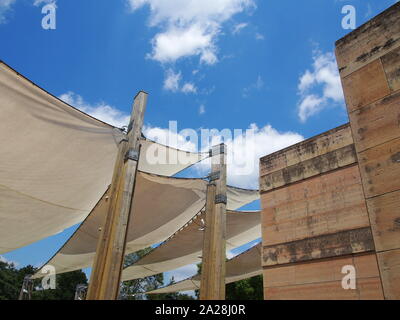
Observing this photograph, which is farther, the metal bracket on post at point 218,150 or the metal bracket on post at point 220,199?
the metal bracket on post at point 218,150

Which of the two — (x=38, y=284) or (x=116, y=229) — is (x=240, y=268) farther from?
(x=38, y=284)

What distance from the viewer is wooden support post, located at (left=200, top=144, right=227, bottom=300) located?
7297 millimetres

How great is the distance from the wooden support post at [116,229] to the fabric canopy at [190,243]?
4.47 metres

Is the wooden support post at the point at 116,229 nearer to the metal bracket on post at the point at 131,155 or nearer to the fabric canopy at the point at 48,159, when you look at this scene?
the metal bracket on post at the point at 131,155

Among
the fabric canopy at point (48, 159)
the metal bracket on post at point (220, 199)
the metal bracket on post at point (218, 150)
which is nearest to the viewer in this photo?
the fabric canopy at point (48, 159)

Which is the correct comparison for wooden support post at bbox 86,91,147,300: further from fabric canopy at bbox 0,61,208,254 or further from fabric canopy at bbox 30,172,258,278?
fabric canopy at bbox 30,172,258,278

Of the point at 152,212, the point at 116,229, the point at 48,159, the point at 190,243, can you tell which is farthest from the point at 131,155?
the point at 190,243

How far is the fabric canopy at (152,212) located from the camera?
9758mm

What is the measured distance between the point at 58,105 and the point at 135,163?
215 centimetres

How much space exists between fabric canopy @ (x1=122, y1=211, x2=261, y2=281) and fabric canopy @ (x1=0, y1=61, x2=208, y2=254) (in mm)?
2516

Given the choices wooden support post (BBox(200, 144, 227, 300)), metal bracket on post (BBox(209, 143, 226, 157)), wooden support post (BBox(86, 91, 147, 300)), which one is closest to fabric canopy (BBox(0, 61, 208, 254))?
metal bracket on post (BBox(209, 143, 226, 157))

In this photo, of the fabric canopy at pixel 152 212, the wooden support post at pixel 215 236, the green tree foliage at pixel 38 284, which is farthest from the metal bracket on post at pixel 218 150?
the green tree foliage at pixel 38 284

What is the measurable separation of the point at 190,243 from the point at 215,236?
549cm
